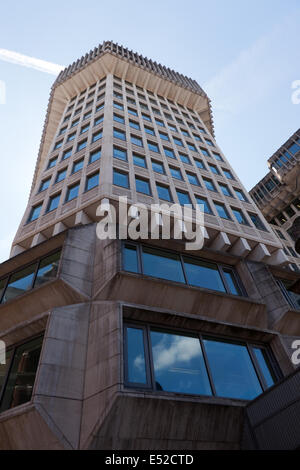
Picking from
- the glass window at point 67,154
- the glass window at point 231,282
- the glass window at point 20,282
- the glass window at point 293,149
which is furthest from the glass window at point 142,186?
the glass window at point 293,149

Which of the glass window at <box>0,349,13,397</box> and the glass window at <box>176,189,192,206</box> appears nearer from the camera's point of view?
the glass window at <box>0,349,13,397</box>

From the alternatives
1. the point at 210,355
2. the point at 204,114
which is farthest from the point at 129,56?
the point at 210,355

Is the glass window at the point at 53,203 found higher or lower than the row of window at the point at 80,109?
lower

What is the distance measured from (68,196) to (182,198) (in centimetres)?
693

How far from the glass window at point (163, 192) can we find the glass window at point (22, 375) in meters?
11.6

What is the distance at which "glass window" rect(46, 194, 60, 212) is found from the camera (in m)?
20.6

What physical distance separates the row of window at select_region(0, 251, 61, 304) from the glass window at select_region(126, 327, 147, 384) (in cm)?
410

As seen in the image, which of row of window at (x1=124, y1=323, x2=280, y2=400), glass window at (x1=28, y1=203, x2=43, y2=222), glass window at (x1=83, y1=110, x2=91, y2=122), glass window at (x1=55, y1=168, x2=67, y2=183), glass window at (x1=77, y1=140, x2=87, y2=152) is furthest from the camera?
glass window at (x1=83, y1=110, x2=91, y2=122)

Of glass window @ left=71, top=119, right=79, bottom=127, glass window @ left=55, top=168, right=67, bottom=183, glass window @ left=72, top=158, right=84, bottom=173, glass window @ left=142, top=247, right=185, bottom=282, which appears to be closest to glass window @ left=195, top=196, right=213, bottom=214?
glass window @ left=142, top=247, right=185, bottom=282

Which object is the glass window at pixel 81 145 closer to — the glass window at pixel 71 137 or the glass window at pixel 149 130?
the glass window at pixel 71 137

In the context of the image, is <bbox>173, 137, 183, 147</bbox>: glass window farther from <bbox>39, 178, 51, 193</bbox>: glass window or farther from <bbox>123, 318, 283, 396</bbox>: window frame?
<bbox>123, 318, 283, 396</bbox>: window frame

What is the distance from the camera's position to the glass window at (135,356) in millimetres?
10605

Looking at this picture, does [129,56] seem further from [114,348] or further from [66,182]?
[114,348]

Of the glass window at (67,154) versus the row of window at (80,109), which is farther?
the row of window at (80,109)
